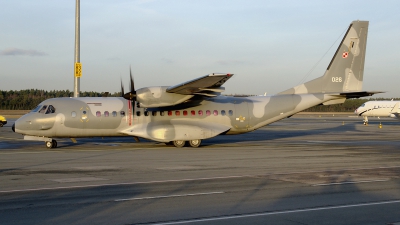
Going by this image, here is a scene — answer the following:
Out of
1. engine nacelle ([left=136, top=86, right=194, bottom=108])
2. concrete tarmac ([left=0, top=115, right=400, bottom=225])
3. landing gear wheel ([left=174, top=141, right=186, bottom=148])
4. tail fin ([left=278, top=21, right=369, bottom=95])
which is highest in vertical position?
tail fin ([left=278, top=21, right=369, bottom=95])

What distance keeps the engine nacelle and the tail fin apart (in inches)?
303

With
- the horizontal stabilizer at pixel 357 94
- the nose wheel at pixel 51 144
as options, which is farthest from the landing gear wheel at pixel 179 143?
the horizontal stabilizer at pixel 357 94

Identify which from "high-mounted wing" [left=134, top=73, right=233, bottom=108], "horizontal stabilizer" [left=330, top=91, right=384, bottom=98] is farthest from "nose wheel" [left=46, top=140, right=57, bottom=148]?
"horizontal stabilizer" [left=330, top=91, right=384, bottom=98]

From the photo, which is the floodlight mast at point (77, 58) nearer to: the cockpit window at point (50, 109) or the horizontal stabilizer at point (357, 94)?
the cockpit window at point (50, 109)

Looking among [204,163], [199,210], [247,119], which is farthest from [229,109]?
[199,210]

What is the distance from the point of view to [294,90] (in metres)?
28.4

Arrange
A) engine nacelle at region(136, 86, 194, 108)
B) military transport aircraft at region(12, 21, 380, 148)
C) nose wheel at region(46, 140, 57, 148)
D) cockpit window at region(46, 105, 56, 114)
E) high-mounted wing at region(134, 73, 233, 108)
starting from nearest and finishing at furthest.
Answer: high-mounted wing at region(134, 73, 233, 108), engine nacelle at region(136, 86, 194, 108), military transport aircraft at region(12, 21, 380, 148), cockpit window at region(46, 105, 56, 114), nose wheel at region(46, 140, 57, 148)

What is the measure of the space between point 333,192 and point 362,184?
1.74 metres

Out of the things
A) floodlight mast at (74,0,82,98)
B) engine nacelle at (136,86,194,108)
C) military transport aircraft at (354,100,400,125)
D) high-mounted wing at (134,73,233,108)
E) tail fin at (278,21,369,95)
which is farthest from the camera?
military transport aircraft at (354,100,400,125)

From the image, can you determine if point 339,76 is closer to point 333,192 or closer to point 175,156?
point 175,156

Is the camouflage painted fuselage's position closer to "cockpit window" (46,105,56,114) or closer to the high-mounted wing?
"cockpit window" (46,105,56,114)

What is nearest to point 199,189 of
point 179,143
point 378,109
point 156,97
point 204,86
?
point 204,86

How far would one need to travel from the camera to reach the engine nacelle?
24688mm

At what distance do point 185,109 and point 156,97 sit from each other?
7.31 ft
